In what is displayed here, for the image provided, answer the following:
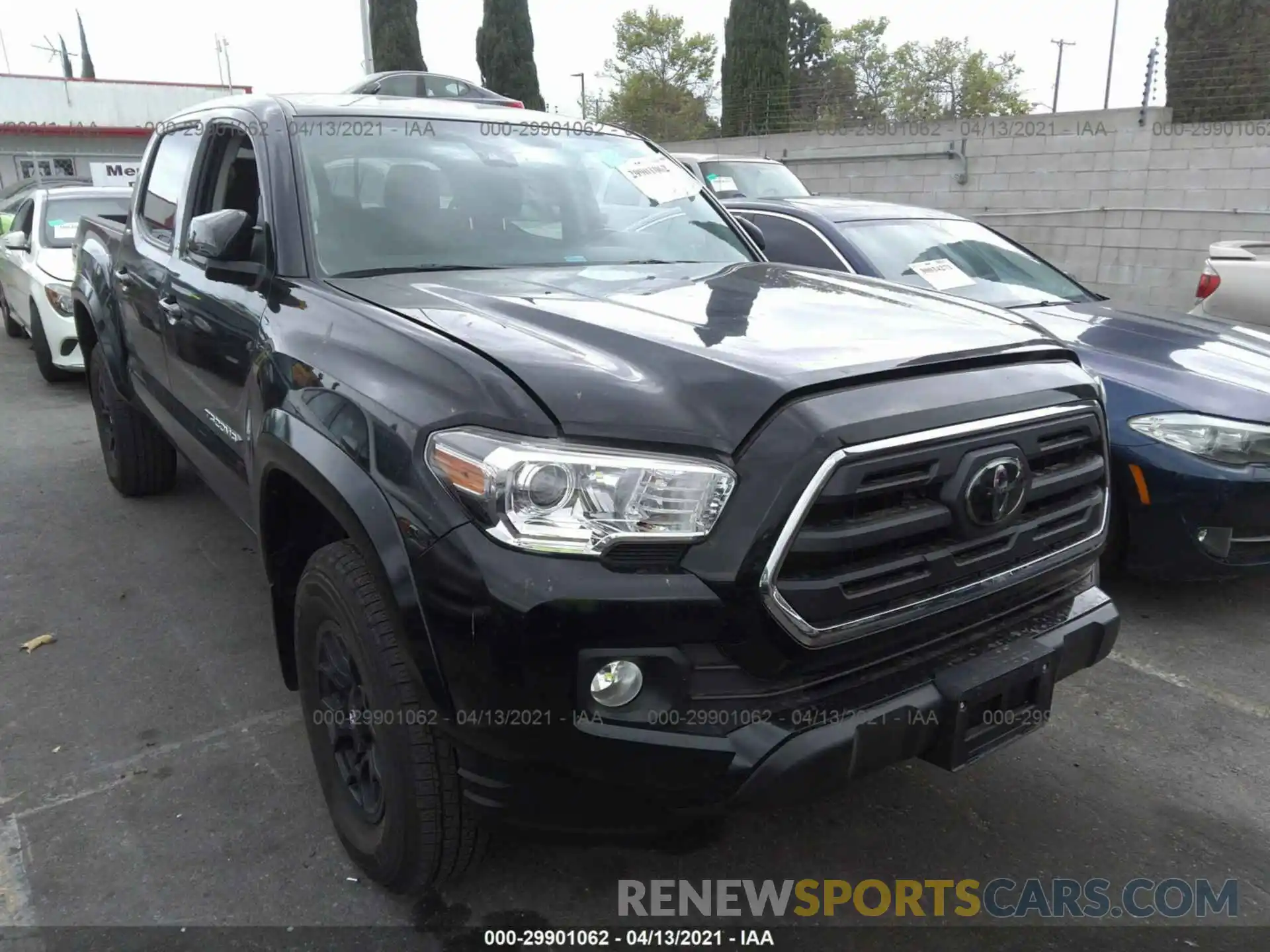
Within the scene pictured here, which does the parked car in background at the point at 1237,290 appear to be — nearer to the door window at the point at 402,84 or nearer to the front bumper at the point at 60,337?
the door window at the point at 402,84

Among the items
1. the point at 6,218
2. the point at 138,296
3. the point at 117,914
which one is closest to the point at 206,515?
the point at 138,296

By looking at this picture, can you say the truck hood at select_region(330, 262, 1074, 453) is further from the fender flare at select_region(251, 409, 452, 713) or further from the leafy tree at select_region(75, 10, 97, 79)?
the leafy tree at select_region(75, 10, 97, 79)

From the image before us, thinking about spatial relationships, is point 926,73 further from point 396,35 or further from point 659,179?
point 659,179

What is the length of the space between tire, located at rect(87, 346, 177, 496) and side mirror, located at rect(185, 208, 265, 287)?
2.26 meters

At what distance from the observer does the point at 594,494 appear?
1793 millimetres

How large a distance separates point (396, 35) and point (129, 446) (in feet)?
71.4

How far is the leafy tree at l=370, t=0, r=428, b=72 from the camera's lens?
23734 millimetres

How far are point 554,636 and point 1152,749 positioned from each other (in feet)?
7.47

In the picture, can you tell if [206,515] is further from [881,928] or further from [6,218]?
[6,218]

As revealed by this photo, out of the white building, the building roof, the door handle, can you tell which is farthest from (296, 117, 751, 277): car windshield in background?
the building roof

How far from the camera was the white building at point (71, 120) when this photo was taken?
30.8 meters

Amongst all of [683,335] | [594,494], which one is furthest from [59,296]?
[594,494]

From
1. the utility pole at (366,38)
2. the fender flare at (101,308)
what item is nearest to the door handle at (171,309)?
the fender flare at (101,308)

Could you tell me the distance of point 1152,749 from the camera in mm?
3066
